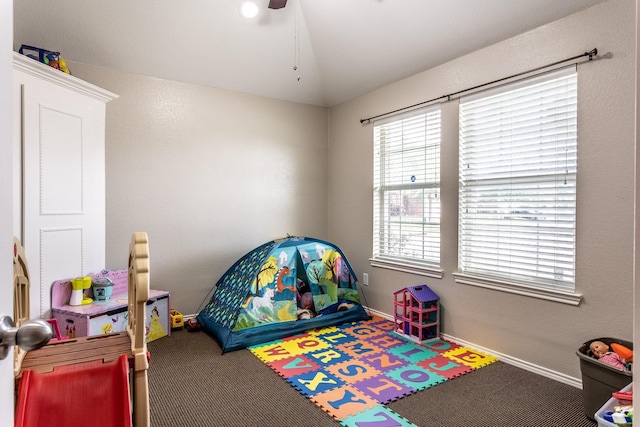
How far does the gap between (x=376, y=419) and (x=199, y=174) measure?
2.64 m

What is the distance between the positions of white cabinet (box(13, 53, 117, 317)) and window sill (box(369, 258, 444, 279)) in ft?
8.12

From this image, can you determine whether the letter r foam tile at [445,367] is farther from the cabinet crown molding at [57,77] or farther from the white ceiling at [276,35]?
the cabinet crown molding at [57,77]

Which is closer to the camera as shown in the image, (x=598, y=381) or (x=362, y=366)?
(x=598, y=381)

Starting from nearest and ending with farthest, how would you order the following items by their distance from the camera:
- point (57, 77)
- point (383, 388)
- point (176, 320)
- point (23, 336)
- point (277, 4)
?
point (23, 336)
point (383, 388)
point (57, 77)
point (277, 4)
point (176, 320)

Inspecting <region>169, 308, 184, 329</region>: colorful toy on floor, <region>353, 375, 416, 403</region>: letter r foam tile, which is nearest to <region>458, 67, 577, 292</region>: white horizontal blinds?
<region>353, 375, 416, 403</region>: letter r foam tile

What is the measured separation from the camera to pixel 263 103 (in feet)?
12.7

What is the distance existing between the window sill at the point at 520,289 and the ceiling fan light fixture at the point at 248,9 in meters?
2.74

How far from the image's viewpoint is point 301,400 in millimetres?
2090

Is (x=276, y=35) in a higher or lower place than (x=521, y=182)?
higher

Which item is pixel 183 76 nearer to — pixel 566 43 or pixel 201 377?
pixel 201 377

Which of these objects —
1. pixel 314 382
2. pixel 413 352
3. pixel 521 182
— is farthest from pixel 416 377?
pixel 521 182

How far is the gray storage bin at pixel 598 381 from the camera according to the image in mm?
1745

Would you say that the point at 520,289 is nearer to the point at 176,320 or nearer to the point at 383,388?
the point at 383,388

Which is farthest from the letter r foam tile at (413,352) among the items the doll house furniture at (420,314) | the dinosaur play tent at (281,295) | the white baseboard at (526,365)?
the dinosaur play tent at (281,295)
